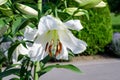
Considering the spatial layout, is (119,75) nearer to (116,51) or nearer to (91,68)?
(91,68)

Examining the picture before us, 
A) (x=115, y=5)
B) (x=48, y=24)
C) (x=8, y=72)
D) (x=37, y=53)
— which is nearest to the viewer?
(x=48, y=24)

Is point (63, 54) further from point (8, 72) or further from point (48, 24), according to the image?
point (8, 72)

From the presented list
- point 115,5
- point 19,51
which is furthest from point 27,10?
point 115,5

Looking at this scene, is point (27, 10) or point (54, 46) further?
point (27, 10)

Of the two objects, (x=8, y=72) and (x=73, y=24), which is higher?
Result: (x=73, y=24)

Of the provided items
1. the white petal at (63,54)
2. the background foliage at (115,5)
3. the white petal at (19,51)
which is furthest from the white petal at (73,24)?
the background foliage at (115,5)

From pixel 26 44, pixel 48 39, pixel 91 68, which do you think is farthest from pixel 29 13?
pixel 91 68
